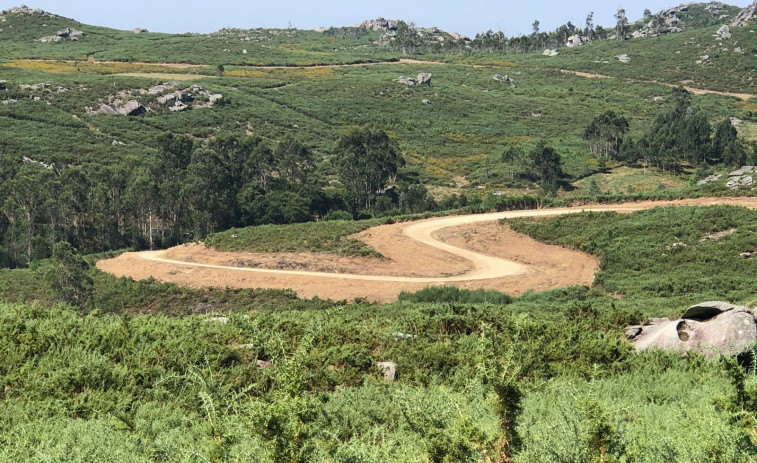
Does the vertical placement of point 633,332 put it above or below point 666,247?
above

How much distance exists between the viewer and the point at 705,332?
49.7 ft

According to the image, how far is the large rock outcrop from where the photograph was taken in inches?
564

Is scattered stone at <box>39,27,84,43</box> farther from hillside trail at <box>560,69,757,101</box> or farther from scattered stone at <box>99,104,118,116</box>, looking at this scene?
hillside trail at <box>560,69,757,101</box>

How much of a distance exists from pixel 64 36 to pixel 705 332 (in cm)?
20601

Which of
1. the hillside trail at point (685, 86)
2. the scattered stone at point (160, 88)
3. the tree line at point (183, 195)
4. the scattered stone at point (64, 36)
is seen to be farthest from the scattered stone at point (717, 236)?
the scattered stone at point (64, 36)

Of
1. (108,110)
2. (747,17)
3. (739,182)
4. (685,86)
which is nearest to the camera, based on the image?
(739,182)

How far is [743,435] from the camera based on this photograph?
23.5 ft

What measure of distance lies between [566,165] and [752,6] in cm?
15292

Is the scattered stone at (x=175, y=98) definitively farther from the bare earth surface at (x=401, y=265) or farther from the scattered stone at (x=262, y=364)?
the scattered stone at (x=262, y=364)

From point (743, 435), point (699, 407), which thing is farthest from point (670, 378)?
point (743, 435)

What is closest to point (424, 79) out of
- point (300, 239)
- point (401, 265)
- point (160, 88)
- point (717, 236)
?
point (160, 88)

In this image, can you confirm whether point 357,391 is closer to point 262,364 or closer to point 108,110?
point 262,364

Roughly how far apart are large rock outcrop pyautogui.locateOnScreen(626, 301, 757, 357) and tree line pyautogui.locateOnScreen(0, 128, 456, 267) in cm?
4570

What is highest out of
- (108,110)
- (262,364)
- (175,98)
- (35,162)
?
(175,98)
